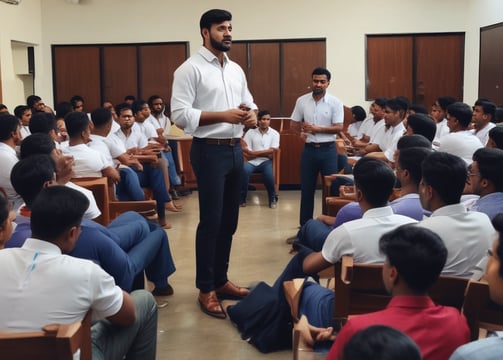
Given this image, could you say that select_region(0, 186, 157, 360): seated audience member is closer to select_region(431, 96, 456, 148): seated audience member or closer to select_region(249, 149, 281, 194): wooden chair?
select_region(431, 96, 456, 148): seated audience member

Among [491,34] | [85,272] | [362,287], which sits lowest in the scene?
[362,287]

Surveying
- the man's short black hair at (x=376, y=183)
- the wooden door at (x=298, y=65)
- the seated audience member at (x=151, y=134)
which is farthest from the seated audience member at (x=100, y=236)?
the wooden door at (x=298, y=65)

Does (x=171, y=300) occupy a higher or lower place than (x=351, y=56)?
lower

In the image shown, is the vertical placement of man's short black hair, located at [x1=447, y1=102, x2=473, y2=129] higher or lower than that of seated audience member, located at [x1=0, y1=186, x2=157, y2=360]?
higher

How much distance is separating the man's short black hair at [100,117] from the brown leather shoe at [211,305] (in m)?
1.95

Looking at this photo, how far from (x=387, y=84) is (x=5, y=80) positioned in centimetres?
550

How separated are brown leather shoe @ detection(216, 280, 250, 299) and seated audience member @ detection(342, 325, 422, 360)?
99.3 inches

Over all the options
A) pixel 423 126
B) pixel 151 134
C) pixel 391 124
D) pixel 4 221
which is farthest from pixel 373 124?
pixel 4 221

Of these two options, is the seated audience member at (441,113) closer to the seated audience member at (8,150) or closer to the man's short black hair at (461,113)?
the man's short black hair at (461,113)

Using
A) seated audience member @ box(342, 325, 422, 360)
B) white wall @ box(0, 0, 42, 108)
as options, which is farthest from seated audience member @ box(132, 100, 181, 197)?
seated audience member @ box(342, 325, 422, 360)

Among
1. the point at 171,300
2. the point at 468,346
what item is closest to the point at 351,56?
the point at 171,300

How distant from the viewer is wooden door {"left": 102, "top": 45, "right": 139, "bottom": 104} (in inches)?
367

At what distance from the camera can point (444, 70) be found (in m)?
9.02

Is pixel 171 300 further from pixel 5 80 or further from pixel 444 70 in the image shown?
pixel 444 70
